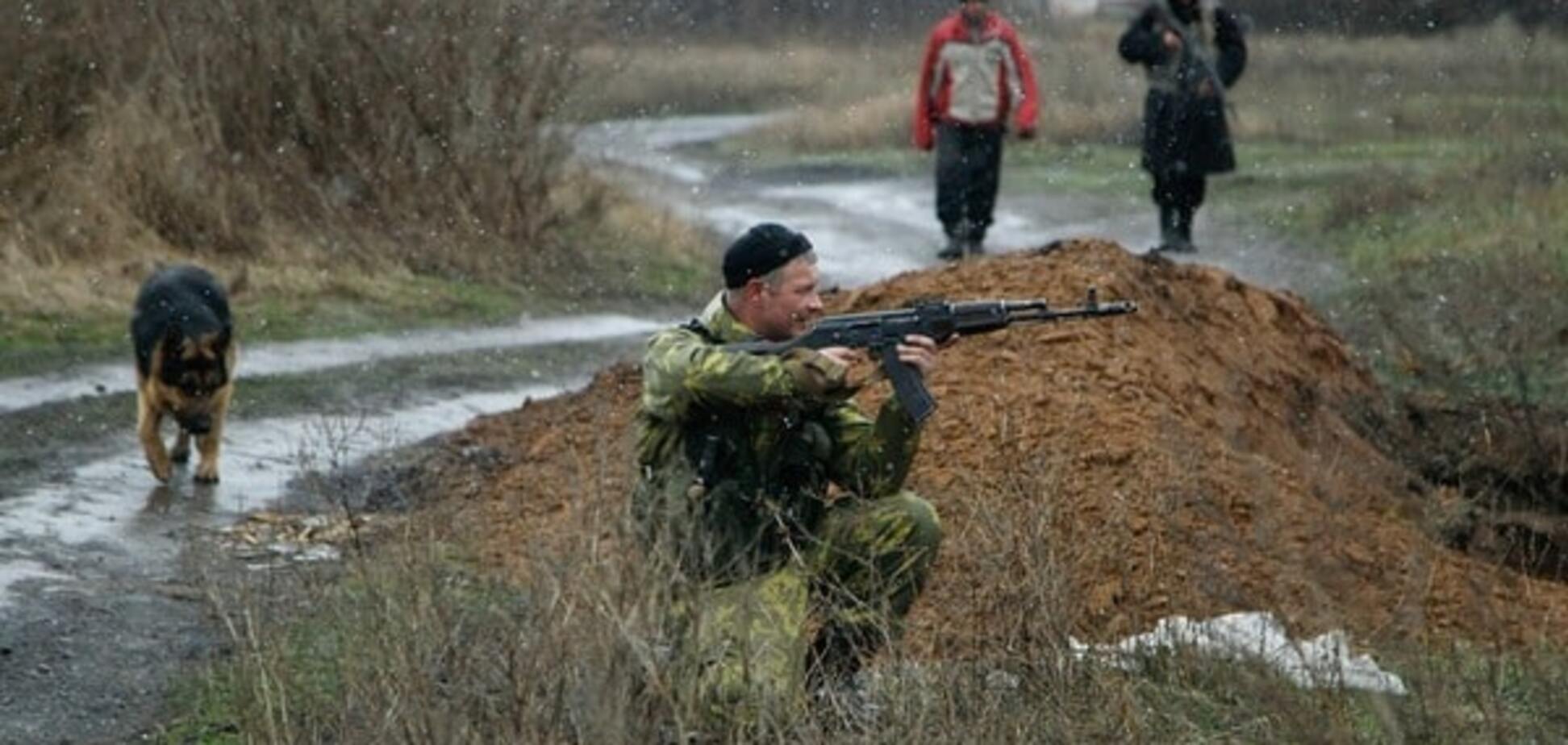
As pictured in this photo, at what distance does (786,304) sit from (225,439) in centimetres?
658

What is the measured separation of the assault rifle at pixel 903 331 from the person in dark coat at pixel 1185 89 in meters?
13.6

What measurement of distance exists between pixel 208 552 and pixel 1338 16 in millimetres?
16739

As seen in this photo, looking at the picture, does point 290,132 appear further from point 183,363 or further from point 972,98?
point 183,363

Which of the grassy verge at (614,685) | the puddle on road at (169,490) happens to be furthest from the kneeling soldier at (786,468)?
the puddle on road at (169,490)

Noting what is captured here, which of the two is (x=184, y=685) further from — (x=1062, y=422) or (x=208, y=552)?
(x=1062, y=422)

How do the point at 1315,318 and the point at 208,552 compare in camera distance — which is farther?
the point at 1315,318

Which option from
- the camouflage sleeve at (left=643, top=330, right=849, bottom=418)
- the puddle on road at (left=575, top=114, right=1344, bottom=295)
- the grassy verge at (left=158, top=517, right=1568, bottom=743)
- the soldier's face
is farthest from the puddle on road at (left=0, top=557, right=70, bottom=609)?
the puddle on road at (left=575, top=114, right=1344, bottom=295)

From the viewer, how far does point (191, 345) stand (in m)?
12.8

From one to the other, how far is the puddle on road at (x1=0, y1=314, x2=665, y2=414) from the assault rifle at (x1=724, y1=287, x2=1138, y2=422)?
24.9ft

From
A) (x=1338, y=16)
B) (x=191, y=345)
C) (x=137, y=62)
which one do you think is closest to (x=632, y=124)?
(x=1338, y=16)

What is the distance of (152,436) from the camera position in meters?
12.6

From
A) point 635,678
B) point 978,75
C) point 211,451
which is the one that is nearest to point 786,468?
point 635,678

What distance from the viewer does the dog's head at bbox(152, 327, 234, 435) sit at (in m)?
12.6

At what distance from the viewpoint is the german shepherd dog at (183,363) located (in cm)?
1262
